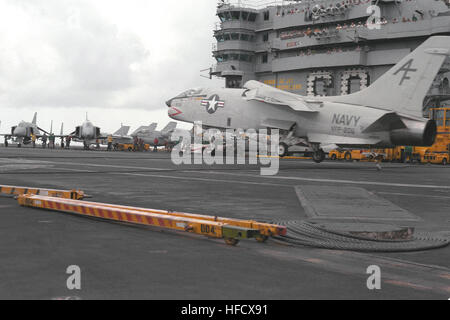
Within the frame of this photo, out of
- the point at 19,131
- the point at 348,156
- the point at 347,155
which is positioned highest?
the point at 19,131

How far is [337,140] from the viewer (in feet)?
99.1

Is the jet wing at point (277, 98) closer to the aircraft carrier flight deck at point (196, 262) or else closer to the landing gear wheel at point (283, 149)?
the landing gear wheel at point (283, 149)

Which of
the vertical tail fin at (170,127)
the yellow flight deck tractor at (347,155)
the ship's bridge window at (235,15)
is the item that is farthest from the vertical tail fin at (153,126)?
the yellow flight deck tractor at (347,155)

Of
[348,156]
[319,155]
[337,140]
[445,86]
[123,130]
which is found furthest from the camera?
[123,130]

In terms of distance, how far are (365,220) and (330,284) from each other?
15.6 ft

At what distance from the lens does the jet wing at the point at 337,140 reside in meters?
29.1

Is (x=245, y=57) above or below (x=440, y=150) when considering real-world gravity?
above

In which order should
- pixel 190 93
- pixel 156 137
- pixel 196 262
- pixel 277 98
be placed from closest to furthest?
1. pixel 196 262
2. pixel 277 98
3. pixel 190 93
4. pixel 156 137

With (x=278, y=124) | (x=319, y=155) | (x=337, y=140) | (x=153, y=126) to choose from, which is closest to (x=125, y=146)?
(x=153, y=126)

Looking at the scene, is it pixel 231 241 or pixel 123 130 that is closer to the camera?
pixel 231 241

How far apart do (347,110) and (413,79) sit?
4176 millimetres

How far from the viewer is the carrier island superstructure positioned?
2266 inches

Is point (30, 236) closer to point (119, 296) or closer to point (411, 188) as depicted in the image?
point (119, 296)

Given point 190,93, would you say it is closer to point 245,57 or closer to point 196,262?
point 196,262
